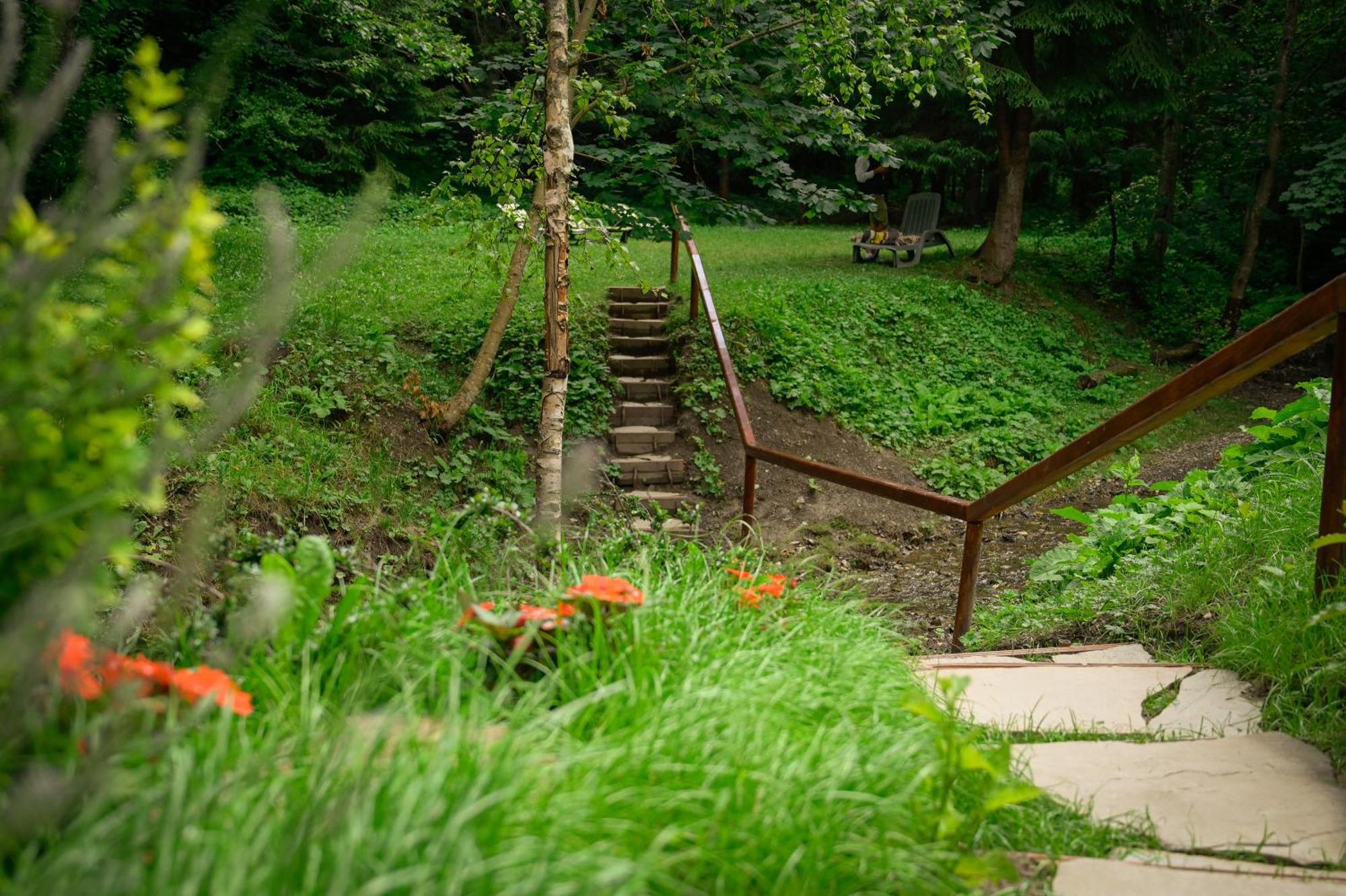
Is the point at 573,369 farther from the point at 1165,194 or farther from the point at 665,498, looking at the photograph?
the point at 1165,194

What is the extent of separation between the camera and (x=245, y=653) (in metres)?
1.73

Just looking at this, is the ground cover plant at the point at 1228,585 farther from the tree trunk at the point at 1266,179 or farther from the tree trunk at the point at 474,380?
the tree trunk at the point at 1266,179

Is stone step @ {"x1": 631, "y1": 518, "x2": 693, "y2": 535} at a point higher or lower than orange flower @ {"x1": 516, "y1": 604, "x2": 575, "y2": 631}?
lower

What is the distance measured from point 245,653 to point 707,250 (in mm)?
14248

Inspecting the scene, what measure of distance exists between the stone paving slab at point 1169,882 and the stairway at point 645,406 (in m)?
A: 4.95

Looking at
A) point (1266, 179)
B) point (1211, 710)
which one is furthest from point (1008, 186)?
point (1211, 710)

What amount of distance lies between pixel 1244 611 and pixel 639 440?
5.82 m

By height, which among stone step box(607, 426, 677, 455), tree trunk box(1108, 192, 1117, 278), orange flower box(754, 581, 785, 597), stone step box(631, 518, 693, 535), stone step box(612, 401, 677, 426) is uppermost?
tree trunk box(1108, 192, 1117, 278)

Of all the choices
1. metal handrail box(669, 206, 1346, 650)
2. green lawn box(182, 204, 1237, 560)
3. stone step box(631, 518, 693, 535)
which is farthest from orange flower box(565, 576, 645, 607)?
stone step box(631, 518, 693, 535)

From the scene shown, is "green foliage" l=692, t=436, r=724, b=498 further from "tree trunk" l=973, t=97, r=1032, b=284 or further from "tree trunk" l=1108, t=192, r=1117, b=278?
"tree trunk" l=1108, t=192, r=1117, b=278

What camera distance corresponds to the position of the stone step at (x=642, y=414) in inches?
331

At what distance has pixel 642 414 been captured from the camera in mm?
8469

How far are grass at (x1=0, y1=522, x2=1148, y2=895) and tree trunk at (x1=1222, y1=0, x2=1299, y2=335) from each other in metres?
13.1

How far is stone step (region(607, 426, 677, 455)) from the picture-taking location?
814cm
